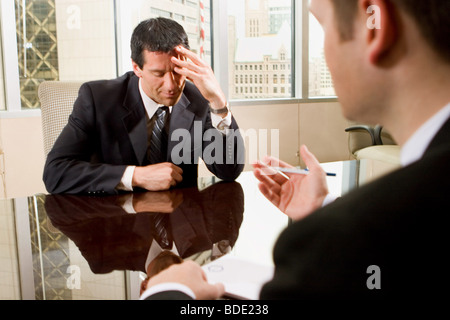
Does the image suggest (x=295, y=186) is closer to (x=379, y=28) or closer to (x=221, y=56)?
(x=379, y=28)

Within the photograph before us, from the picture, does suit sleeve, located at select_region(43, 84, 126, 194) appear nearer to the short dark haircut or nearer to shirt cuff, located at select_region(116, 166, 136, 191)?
shirt cuff, located at select_region(116, 166, 136, 191)

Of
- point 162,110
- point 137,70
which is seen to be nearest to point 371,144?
point 162,110

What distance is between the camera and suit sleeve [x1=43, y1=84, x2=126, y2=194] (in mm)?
1594

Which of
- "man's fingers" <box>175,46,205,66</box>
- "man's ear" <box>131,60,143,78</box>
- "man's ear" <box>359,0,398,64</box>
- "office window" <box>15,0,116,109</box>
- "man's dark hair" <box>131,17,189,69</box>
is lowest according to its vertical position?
"man's ear" <box>359,0,398,64</box>

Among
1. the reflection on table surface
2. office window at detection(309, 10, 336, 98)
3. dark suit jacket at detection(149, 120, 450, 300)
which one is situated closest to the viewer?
dark suit jacket at detection(149, 120, 450, 300)

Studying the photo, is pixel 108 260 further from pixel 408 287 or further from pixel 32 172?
pixel 32 172

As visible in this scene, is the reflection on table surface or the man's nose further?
the man's nose

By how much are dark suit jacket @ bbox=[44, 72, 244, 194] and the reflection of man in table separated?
0.68 ft

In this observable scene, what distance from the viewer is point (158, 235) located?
1.09m

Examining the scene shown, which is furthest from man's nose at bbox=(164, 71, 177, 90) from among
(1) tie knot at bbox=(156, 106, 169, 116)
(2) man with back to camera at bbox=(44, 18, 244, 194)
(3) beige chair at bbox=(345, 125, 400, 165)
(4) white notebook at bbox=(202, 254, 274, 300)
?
(3) beige chair at bbox=(345, 125, 400, 165)

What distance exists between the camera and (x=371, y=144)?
3982mm

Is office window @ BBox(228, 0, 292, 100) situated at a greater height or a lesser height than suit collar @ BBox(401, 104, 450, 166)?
greater

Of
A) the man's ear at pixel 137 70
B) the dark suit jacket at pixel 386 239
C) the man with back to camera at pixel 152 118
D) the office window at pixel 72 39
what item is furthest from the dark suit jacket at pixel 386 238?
the office window at pixel 72 39
